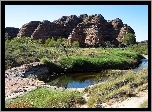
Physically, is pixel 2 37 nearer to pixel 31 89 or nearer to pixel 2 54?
pixel 2 54

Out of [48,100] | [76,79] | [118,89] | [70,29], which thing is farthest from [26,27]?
[118,89]

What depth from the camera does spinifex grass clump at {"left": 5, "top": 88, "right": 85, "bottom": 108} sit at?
7502mm

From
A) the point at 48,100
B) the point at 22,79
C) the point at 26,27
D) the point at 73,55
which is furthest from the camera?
the point at 26,27

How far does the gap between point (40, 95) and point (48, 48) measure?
5.35 meters

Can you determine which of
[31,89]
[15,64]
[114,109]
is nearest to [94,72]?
[15,64]

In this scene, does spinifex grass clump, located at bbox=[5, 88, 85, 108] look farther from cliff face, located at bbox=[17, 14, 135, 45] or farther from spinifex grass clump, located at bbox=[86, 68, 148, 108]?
cliff face, located at bbox=[17, 14, 135, 45]

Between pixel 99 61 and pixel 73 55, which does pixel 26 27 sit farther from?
pixel 99 61

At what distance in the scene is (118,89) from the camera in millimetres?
8281

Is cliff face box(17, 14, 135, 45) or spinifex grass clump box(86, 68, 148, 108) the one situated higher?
cliff face box(17, 14, 135, 45)

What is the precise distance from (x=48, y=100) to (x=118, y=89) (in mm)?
1816

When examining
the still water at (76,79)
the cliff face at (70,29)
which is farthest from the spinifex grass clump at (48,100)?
the still water at (76,79)

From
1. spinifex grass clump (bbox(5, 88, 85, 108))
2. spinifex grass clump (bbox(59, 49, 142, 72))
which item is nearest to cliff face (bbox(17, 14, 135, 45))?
spinifex grass clump (bbox(59, 49, 142, 72))

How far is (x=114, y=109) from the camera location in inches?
267

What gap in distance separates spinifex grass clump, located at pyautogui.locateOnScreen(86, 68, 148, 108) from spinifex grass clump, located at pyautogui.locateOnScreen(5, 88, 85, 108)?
40 cm
